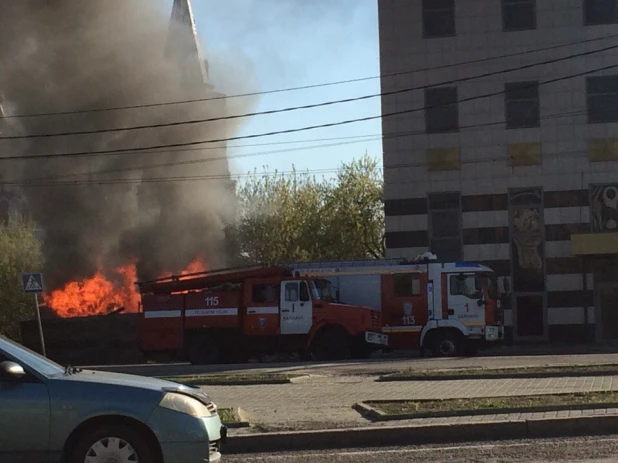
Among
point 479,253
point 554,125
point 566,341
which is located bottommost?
point 566,341

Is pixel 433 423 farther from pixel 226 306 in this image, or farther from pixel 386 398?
pixel 226 306

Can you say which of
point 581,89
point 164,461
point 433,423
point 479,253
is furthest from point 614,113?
point 164,461

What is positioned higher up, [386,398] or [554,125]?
[554,125]

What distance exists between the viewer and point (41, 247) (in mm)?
44406

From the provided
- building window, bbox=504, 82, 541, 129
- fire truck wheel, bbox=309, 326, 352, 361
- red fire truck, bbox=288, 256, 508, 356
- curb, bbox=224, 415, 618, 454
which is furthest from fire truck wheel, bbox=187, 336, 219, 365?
building window, bbox=504, 82, 541, 129

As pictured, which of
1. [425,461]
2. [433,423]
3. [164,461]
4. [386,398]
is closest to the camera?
[164,461]

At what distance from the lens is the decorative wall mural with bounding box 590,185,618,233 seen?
34.5m

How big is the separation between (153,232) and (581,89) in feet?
82.1

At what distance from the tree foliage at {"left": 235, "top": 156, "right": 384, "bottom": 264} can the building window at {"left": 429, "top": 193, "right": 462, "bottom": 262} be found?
50.2 ft

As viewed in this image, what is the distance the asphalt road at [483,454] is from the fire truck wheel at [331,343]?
14785 mm

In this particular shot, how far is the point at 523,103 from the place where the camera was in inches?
1374

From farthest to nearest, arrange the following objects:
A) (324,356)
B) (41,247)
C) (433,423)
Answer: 1. (41,247)
2. (324,356)
3. (433,423)

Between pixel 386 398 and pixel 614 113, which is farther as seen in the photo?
pixel 614 113

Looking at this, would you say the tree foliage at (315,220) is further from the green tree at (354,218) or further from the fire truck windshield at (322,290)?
the fire truck windshield at (322,290)
